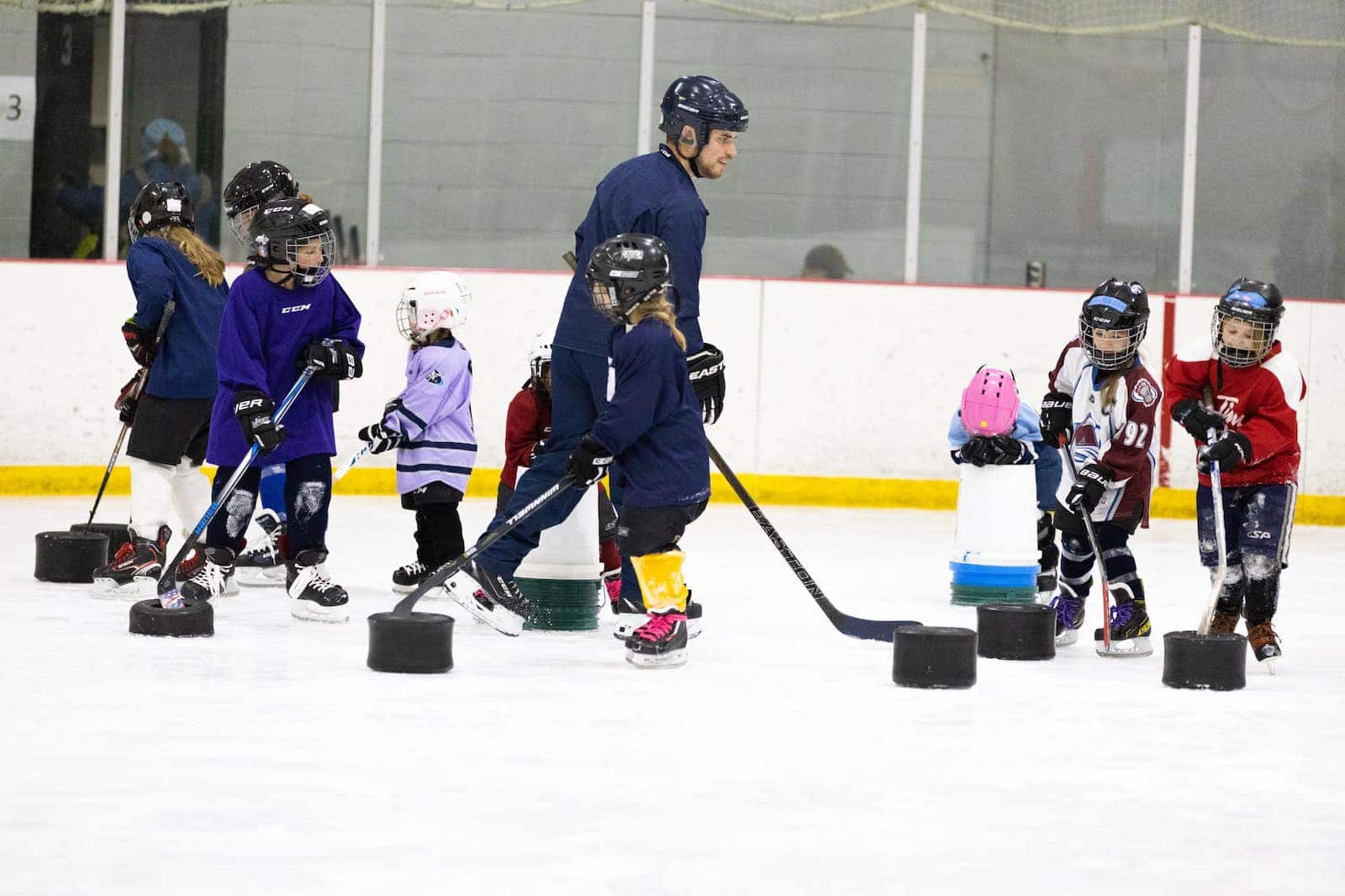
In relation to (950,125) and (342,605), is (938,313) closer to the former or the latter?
(950,125)

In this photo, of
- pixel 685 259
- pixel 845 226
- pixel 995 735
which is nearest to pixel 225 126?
pixel 845 226

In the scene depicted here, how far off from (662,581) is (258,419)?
3.23ft

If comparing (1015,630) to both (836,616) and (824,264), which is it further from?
(824,264)

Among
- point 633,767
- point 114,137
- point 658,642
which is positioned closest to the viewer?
point 633,767

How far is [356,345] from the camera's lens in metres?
4.82

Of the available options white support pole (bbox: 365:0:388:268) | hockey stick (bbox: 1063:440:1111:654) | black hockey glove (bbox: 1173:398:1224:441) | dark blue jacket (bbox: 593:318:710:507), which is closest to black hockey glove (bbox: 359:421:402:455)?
dark blue jacket (bbox: 593:318:710:507)

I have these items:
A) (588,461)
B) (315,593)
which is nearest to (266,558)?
(315,593)

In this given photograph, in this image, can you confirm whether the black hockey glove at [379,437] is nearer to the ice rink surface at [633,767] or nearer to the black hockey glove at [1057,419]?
→ the ice rink surface at [633,767]

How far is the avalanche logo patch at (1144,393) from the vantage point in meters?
4.64

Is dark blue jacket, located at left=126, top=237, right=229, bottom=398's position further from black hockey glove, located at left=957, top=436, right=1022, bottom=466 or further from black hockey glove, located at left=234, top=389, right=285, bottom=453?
black hockey glove, located at left=957, top=436, right=1022, bottom=466

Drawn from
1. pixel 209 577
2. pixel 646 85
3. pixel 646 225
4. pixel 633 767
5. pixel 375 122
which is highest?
pixel 646 85

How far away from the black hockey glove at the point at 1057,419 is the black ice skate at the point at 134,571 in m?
2.27

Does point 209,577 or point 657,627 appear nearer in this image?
point 657,627

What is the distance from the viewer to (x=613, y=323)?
440 centimetres
